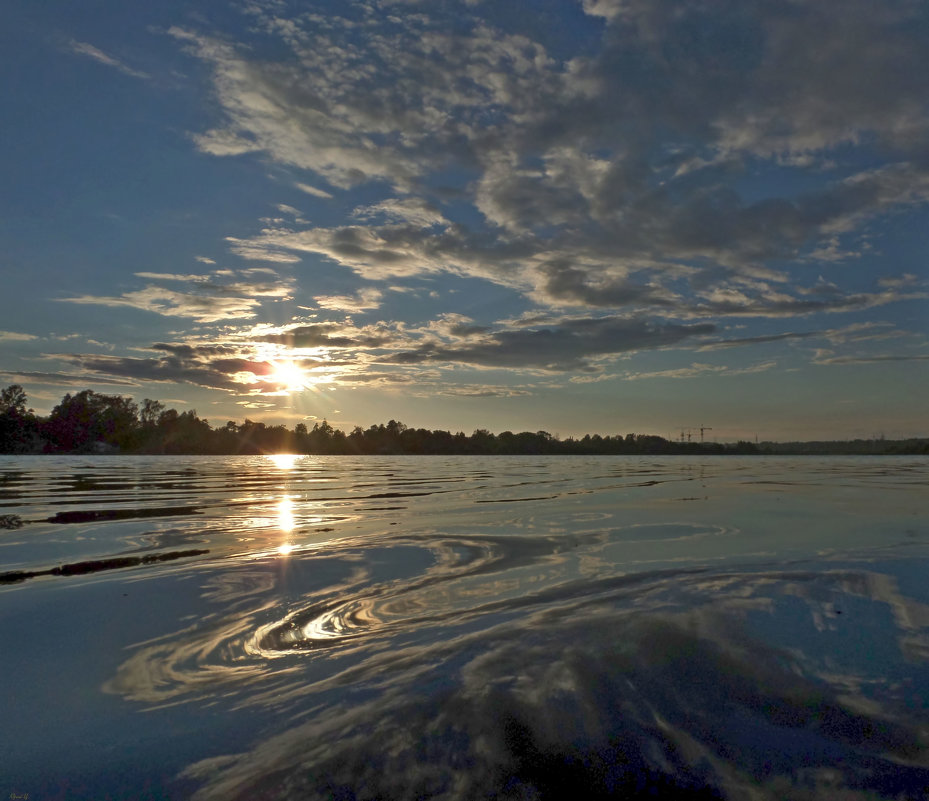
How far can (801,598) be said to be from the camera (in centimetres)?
435

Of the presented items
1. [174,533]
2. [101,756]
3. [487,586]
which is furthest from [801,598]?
[174,533]

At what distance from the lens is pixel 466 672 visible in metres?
2.86

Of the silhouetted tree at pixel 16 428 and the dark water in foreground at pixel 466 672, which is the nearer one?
the dark water in foreground at pixel 466 672

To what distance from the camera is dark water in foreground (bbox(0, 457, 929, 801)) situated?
2033mm

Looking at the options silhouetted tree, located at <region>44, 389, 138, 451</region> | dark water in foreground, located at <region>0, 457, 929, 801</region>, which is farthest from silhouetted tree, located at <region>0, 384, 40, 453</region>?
dark water in foreground, located at <region>0, 457, 929, 801</region>

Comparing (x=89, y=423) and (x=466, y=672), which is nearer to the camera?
(x=466, y=672)

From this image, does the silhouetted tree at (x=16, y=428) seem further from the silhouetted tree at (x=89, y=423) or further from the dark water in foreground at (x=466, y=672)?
the dark water in foreground at (x=466, y=672)

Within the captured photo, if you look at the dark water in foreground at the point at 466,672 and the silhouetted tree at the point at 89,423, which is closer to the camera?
the dark water in foreground at the point at 466,672

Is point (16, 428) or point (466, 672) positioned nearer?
point (466, 672)

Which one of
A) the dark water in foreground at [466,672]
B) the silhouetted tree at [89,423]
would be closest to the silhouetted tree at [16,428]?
the silhouetted tree at [89,423]

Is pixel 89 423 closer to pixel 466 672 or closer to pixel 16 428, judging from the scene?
pixel 16 428

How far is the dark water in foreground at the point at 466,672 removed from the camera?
2033 mm

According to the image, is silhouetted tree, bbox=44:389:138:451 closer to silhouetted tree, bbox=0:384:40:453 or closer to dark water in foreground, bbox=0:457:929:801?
silhouetted tree, bbox=0:384:40:453

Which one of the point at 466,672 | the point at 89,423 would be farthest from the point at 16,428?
the point at 466,672
